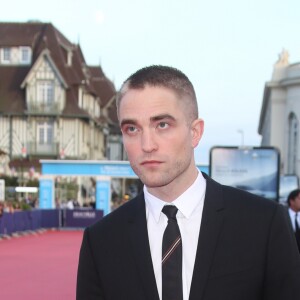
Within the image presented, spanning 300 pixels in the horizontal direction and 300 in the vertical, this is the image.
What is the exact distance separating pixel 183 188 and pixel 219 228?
8.0 inches

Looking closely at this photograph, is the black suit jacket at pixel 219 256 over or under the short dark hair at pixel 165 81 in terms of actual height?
under

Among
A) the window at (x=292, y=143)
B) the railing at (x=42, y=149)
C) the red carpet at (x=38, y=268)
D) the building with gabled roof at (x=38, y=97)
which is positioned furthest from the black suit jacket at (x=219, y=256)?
the window at (x=292, y=143)

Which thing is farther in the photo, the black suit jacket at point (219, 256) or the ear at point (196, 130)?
the ear at point (196, 130)

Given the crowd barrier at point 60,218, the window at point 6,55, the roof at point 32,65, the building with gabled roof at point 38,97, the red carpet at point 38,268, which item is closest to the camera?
the red carpet at point 38,268

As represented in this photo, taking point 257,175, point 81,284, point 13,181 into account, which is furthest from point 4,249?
point 13,181

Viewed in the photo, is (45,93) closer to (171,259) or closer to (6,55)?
(6,55)

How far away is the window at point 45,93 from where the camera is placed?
49.9 metres

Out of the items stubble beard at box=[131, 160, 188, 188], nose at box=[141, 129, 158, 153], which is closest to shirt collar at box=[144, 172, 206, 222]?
stubble beard at box=[131, 160, 188, 188]

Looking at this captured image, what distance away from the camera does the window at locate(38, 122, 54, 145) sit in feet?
166

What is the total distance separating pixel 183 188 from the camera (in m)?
2.61

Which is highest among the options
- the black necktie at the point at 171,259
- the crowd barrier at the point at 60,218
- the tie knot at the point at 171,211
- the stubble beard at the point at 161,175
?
the stubble beard at the point at 161,175

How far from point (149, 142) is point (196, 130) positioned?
25 cm

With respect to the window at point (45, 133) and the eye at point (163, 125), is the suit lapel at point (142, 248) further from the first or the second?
the window at point (45, 133)

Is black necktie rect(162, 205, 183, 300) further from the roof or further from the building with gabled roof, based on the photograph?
the roof
